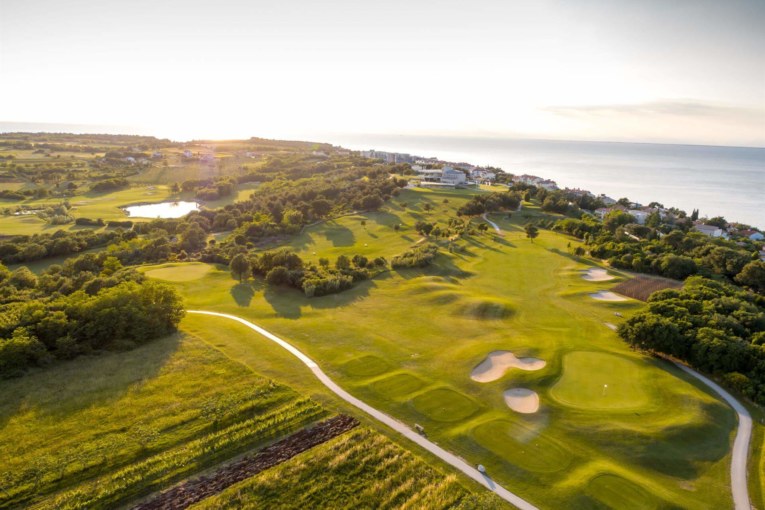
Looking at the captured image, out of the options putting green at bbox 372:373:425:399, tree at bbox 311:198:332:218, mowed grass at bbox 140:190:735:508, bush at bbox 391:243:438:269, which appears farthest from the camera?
tree at bbox 311:198:332:218

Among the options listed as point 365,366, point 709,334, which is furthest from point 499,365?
point 709,334

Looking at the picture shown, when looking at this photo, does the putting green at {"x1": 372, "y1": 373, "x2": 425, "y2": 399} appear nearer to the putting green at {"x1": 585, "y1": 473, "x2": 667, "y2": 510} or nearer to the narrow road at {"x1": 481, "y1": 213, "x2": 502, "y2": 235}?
the putting green at {"x1": 585, "y1": 473, "x2": 667, "y2": 510}

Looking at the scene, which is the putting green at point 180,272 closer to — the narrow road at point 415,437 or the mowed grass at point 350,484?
the narrow road at point 415,437

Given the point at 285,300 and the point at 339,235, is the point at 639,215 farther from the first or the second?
the point at 285,300

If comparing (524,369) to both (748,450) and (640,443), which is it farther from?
(748,450)

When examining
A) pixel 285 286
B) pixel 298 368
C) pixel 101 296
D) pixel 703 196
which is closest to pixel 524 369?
pixel 298 368

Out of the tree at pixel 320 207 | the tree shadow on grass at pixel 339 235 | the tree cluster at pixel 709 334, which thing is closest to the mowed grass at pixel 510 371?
the tree cluster at pixel 709 334

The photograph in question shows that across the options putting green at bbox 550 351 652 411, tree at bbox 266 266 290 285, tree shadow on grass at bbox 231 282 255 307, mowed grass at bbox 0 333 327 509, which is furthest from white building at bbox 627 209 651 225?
mowed grass at bbox 0 333 327 509
